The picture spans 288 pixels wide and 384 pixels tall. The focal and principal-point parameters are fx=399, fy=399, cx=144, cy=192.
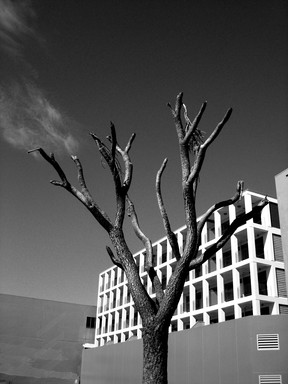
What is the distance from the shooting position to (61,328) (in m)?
43.5

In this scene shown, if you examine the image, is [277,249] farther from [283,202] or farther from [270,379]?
[270,379]

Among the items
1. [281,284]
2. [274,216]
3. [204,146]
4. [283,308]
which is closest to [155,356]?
[204,146]

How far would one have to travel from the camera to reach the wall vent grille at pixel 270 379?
53.0 feet

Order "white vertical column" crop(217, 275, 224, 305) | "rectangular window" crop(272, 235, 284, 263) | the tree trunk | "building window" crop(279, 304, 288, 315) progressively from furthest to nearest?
"white vertical column" crop(217, 275, 224, 305)
"rectangular window" crop(272, 235, 284, 263)
"building window" crop(279, 304, 288, 315)
the tree trunk

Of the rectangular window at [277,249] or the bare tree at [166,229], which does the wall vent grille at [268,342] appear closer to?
the bare tree at [166,229]

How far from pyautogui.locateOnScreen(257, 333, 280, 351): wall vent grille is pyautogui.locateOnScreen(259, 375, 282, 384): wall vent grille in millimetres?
1042

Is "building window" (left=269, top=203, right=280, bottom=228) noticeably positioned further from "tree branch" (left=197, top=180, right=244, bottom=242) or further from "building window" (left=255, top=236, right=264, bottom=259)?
"tree branch" (left=197, top=180, right=244, bottom=242)

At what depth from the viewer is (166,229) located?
786cm

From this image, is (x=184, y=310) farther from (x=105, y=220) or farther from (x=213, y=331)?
(x=105, y=220)

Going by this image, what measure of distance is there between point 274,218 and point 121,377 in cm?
1604

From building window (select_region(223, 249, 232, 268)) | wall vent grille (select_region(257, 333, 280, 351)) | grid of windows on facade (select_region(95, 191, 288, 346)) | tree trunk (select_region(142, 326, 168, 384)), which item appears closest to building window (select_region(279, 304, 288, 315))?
grid of windows on facade (select_region(95, 191, 288, 346))

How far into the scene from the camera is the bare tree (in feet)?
21.3

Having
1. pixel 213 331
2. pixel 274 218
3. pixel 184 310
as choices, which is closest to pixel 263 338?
pixel 213 331

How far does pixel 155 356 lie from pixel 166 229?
242 cm
